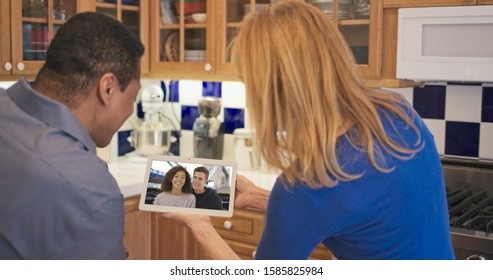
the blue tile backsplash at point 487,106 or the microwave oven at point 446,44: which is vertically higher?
the microwave oven at point 446,44

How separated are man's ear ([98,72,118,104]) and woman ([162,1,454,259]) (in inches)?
9.2

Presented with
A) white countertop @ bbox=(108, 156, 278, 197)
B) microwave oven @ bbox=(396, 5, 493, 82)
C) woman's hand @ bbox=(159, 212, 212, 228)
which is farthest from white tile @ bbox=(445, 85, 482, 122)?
woman's hand @ bbox=(159, 212, 212, 228)

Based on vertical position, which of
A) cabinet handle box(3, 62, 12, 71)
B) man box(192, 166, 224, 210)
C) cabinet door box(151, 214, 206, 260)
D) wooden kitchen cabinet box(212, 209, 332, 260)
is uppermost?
cabinet handle box(3, 62, 12, 71)

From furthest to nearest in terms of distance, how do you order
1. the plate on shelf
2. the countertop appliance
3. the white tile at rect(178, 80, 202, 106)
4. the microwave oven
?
the white tile at rect(178, 80, 202, 106), the plate on shelf, the microwave oven, the countertop appliance

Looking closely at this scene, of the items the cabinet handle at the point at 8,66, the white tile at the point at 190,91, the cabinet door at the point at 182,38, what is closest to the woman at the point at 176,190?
the cabinet handle at the point at 8,66

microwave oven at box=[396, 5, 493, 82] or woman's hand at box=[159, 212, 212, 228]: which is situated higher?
microwave oven at box=[396, 5, 493, 82]

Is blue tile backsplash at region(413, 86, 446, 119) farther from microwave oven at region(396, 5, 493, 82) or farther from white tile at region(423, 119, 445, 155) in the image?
microwave oven at region(396, 5, 493, 82)

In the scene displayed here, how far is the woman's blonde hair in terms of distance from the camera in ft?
3.85

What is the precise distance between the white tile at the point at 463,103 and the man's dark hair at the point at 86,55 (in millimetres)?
1819

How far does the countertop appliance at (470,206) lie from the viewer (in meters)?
2.08

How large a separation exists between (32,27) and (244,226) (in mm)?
1197

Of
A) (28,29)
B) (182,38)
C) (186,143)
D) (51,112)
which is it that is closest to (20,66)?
(28,29)

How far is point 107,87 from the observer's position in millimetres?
1265

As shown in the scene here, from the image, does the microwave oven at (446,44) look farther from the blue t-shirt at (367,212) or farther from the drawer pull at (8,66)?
the drawer pull at (8,66)
